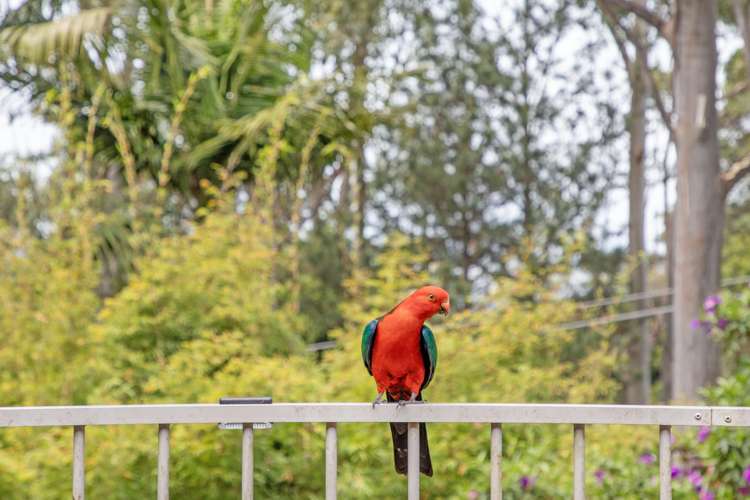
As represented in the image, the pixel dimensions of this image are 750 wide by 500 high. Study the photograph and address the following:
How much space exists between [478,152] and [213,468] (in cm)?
864

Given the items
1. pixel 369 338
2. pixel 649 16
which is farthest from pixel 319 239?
pixel 369 338

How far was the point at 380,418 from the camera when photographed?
1813mm

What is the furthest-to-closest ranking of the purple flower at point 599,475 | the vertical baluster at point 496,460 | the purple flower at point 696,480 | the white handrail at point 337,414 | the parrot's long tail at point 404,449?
the purple flower at point 599,475 → the purple flower at point 696,480 → the parrot's long tail at point 404,449 → the vertical baluster at point 496,460 → the white handrail at point 337,414

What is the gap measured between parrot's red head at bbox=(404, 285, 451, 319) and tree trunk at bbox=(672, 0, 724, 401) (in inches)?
154

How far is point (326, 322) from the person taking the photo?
1080 cm

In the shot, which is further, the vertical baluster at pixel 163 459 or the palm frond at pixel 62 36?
the palm frond at pixel 62 36

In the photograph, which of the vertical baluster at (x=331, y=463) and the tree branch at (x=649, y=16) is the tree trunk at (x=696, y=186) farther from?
the vertical baluster at (x=331, y=463)

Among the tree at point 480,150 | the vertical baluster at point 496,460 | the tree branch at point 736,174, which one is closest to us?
the vertical baluster at point 496,460

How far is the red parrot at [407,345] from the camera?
205cm

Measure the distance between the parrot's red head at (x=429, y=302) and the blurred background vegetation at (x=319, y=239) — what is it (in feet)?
6.15

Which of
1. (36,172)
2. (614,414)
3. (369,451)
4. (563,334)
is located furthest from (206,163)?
(614,414)

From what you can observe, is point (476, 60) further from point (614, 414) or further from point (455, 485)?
point (614, 414)

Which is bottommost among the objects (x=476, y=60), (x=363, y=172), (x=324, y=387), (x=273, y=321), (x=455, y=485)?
(x=455, y=485)

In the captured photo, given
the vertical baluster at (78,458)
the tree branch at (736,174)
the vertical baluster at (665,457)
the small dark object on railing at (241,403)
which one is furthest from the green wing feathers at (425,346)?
the tree branch at (736,174)
